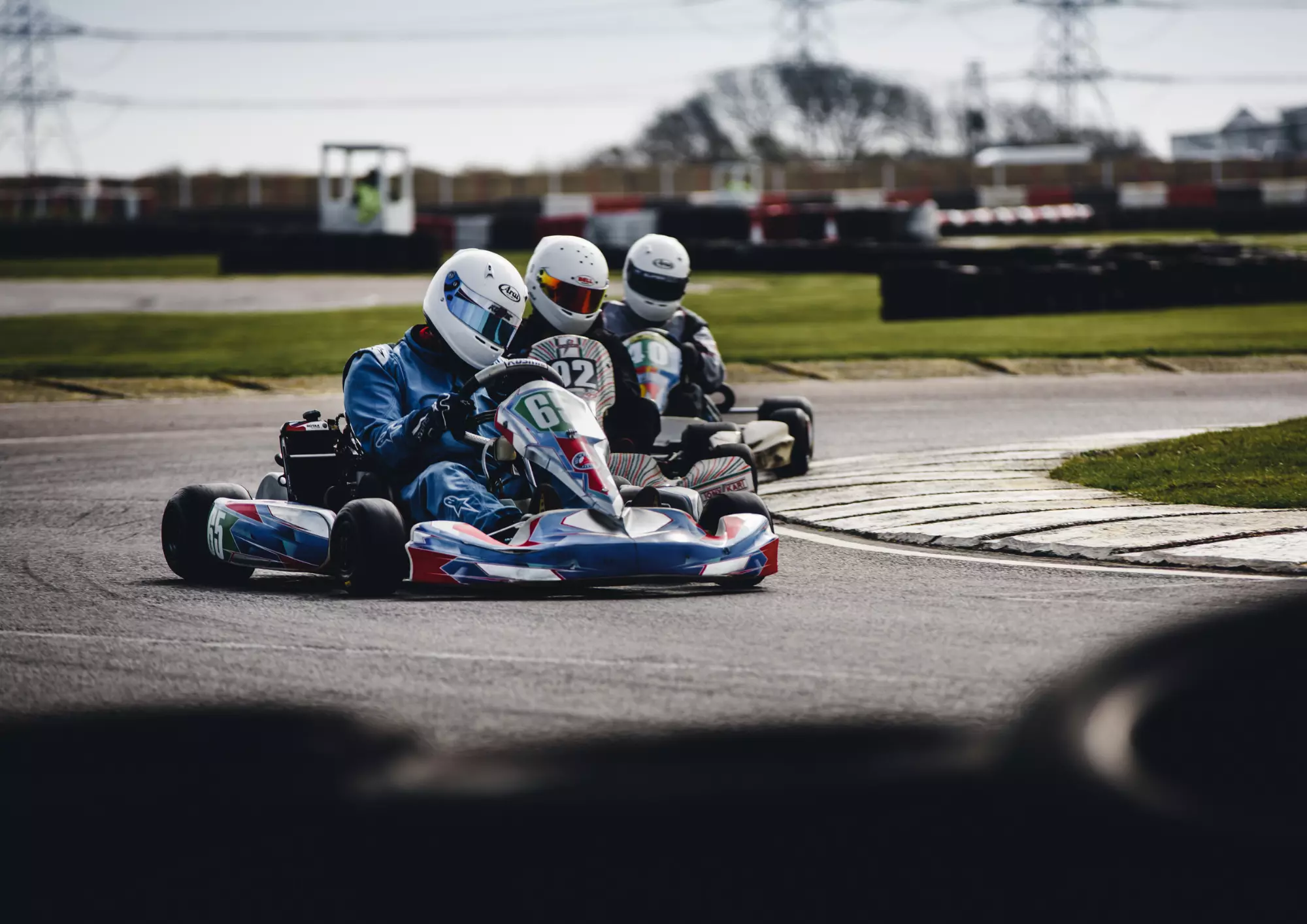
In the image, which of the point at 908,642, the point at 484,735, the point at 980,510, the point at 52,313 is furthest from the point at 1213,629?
the point at 52,313

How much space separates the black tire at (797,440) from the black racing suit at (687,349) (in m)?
0.37

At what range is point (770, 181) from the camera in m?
57.7

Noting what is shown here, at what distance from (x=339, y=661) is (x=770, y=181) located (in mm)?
53759

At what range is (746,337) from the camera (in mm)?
18953

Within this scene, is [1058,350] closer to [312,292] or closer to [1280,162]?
[312,292]

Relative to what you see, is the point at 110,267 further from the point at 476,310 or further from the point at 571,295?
the point at 476,310

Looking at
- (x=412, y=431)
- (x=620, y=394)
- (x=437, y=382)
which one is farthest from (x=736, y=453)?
(x=412, y=431)

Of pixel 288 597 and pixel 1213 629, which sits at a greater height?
pixel 1213 629

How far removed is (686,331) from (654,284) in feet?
1.04

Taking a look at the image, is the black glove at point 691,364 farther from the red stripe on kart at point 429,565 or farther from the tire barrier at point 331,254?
the tire barrier at point 331,254

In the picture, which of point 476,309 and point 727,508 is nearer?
point 727,508

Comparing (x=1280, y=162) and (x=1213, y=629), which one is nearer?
(x=1213, y=629)

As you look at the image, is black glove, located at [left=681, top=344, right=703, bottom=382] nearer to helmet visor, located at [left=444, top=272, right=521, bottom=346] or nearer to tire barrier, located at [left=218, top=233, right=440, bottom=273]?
helmet visor, located at [left=444, top=272, right=521, bottom=346]

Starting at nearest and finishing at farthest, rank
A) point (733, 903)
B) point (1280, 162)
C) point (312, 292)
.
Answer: point (733, 903), point (312, 292), point (1280, 162)
